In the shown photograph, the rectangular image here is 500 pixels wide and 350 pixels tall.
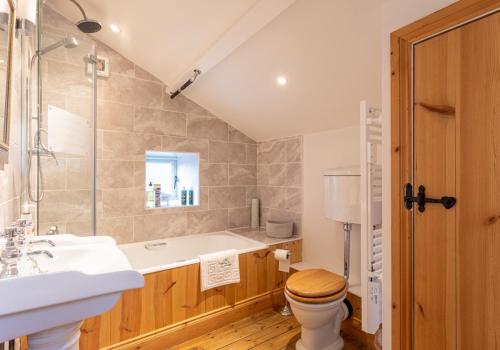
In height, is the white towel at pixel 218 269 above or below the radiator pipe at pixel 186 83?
below

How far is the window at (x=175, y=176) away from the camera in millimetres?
3082

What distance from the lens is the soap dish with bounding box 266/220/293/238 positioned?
2828mm

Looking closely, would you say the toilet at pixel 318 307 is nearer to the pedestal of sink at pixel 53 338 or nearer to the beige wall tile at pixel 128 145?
the pedestal of sink at pixel 53 338

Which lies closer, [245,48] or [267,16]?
[267,16]

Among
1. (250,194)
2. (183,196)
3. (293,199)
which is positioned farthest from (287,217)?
(183,196)

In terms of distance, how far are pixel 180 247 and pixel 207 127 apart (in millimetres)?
1404

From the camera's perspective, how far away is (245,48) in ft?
6.74

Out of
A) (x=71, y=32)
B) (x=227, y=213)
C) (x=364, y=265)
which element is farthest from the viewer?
(x=227, y=213)

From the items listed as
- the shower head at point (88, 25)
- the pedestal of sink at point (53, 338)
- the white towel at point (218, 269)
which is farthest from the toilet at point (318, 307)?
the shower head at point (88, 25)

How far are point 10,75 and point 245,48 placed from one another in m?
1.47

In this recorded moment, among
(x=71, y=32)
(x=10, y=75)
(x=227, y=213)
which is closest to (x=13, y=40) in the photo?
(x=10, y=75)

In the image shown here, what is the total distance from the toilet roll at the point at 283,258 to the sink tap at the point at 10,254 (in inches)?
74.8

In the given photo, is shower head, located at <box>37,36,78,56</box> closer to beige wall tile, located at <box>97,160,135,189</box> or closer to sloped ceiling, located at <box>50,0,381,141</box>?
sloped ceiling, located at <box>50,0,381,141</box>

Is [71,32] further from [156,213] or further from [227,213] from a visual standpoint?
[227,213]
